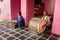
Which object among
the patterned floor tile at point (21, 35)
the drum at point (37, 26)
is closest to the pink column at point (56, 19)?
the patterned floor tile at point (21, 35)

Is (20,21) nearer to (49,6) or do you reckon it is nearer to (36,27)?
(36,27)

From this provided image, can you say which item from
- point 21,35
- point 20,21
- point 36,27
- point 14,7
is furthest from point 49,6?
point 21,35

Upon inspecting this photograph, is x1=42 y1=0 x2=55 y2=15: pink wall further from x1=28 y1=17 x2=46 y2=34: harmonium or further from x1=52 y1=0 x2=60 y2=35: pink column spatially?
x1=28 y1=17 x2=46 y2=34: harmonium

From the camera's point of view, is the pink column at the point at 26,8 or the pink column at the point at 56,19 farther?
the pink column at the point at 26,8

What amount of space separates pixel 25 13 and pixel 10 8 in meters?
0.89

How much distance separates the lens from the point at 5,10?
15.9ft

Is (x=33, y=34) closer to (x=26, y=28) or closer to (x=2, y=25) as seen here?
(x=26, y=28)

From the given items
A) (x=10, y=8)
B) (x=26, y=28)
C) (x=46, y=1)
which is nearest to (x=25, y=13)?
(x=26, y=28)

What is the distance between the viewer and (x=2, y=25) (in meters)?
4.30

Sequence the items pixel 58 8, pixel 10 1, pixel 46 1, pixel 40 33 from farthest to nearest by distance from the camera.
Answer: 1. pixel 46 1
2. pixel 10 1
3. pixel 40 33
4. pixel 58 8

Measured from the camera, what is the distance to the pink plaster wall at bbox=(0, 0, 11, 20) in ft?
15.5

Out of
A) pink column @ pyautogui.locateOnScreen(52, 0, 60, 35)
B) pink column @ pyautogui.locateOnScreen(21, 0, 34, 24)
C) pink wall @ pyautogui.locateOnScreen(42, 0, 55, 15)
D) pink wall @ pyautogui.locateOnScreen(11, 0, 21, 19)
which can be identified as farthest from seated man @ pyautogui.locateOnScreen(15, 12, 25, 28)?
pink wall @ pyautogui.locateOnScreen(42, 0, 55, 15)

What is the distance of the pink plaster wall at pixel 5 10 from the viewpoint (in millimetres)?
4730

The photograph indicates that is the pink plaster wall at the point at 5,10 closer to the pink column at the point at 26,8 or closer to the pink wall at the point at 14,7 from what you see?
the pink wall at the point at 14,7
